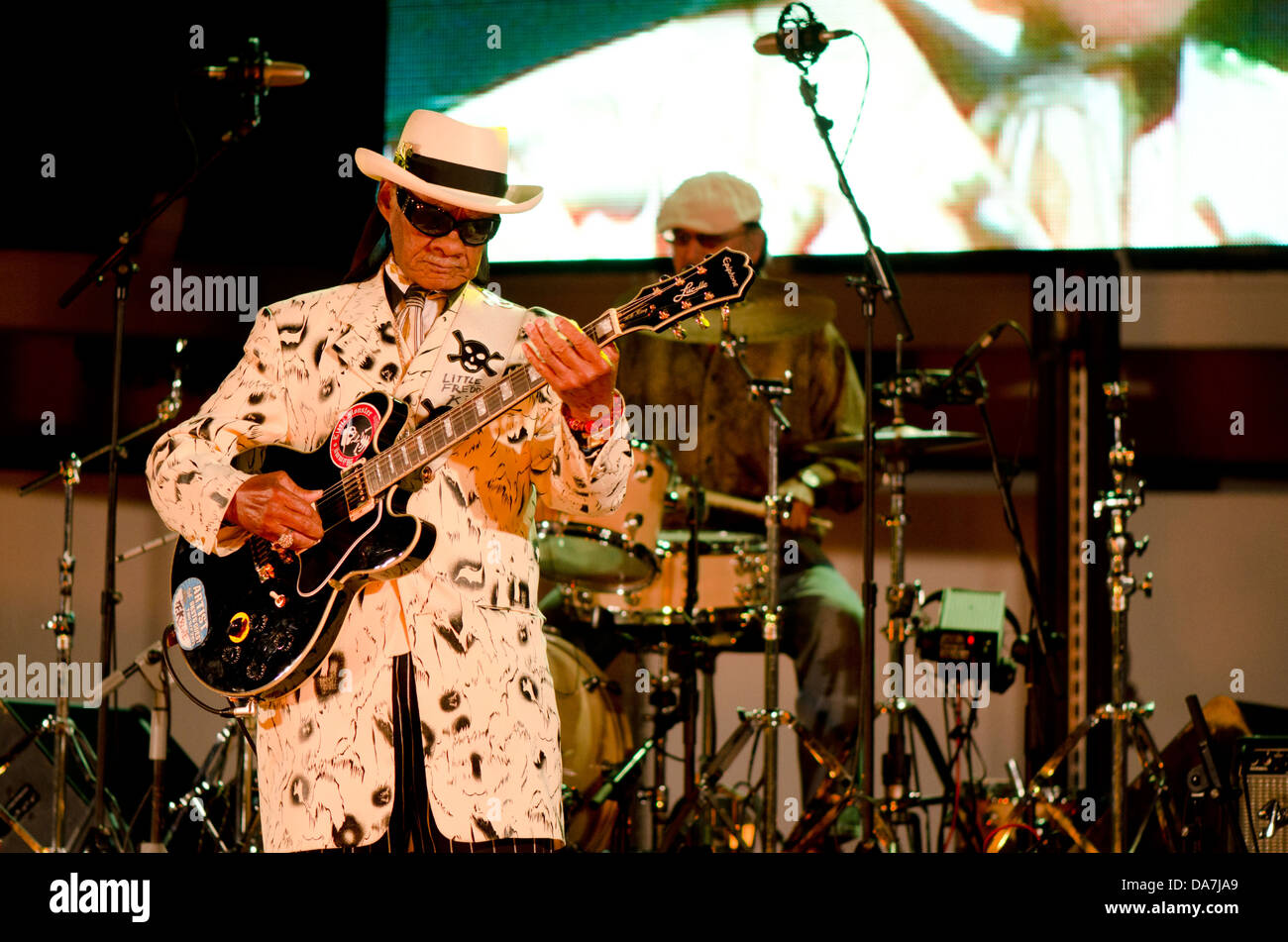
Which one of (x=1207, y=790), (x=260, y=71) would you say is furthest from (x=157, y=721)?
(x=1207, y=790)

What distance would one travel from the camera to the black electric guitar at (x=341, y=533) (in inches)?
86.7

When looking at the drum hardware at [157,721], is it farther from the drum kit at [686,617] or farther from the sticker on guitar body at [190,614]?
the sticker on guitar body at [190,614]

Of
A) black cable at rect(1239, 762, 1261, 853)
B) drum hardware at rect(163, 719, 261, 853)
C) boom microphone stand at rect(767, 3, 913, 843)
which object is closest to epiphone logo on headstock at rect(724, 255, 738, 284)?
boom microphone stand at rect(767, 3, 913, 843)

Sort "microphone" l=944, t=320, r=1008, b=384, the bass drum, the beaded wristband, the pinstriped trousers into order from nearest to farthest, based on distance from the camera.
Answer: the pinstriped trousers → the beaded wristband → "microphone" l=944, t=320, r=1008, b=384 → the bass drum

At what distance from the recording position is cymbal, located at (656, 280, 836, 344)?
4316mm

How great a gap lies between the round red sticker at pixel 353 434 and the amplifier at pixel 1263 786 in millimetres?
2588

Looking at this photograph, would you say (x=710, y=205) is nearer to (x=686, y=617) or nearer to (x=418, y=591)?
(x=686, y=617)

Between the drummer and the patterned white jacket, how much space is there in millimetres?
1976

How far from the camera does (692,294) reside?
230 cm

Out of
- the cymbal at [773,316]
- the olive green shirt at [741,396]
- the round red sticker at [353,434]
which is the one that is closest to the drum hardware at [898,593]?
the cymbal at [773,316]

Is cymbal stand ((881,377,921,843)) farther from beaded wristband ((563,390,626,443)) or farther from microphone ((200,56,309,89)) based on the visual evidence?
beaded wristband ((563,390,626,443))

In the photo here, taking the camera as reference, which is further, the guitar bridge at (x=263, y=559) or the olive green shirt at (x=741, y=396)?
the olive green shirt at (x=741, y=396)

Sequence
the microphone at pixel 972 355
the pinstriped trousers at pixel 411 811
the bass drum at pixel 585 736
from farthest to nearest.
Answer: the bass drum at pixel 585 736 → the microphone at pixel 972 355 → the pinstriped trousers at pixel 411 811

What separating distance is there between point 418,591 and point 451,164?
720mm
